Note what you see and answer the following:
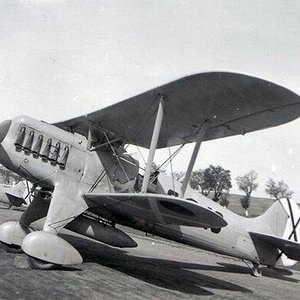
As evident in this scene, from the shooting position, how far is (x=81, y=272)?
6047 millimetres

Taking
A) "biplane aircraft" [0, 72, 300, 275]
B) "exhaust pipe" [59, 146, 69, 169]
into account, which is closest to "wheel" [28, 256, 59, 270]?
"biplane aircraft" [0, 72, 300, 275]

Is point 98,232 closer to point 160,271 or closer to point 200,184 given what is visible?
point 160,271

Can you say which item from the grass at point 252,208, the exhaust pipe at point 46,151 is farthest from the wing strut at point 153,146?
the grass at point 252,208

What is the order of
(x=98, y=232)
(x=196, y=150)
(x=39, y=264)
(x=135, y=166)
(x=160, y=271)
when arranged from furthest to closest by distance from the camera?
(x=135, y=166), (x=160, y=271), (x=98, y=232), (x=196, y=150), (x=39, y=264)

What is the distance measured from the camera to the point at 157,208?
237 inches

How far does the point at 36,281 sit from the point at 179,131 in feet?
A: 13.7

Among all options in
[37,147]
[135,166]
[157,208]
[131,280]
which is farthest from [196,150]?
[37,147]

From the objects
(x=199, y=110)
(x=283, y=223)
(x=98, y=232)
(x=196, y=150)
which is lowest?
(x=98, y=232)

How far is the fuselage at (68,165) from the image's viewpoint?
6.77 metres

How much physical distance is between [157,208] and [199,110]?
1.91m

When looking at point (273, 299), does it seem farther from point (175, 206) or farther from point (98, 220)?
point (98, 220)

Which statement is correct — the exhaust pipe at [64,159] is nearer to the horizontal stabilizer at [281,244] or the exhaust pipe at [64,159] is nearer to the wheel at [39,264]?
the wheel at [39,264]

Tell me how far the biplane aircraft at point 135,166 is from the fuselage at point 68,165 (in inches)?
0.7

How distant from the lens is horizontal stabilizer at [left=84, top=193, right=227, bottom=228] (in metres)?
5.39
